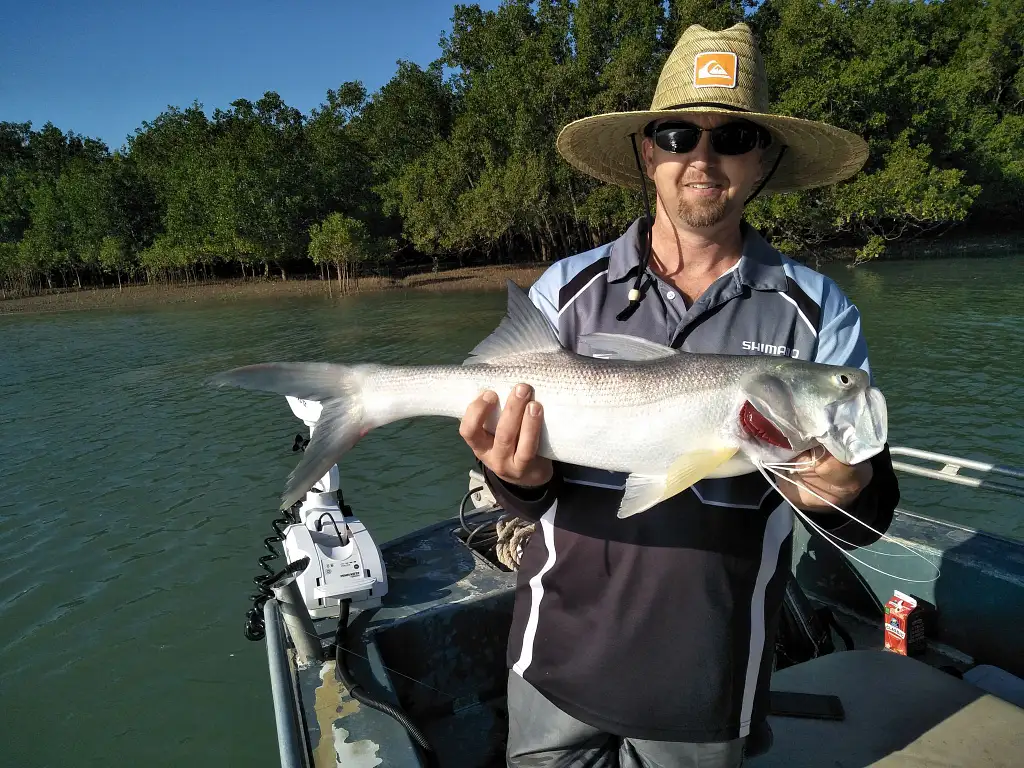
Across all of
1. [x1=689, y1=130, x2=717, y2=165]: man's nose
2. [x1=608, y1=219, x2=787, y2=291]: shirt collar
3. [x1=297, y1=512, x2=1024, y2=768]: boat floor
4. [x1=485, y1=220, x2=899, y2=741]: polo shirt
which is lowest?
[x1=297, y1=512, x2=1024, y2=768]: boat floor

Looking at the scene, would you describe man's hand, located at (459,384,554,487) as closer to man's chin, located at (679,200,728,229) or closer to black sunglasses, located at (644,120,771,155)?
man's chin, located at (679,200,728,229)

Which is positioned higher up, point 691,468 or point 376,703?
point 691,468

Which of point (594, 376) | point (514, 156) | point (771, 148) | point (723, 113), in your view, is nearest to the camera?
point (594, 376)

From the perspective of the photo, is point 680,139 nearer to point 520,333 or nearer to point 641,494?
point 520,333

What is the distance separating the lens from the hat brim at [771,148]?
8.73 feet

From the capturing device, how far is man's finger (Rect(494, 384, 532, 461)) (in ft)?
7.25

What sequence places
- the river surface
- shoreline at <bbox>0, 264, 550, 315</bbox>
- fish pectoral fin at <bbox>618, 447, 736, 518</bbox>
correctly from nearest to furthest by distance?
fish pectoral fin at <bbox>618, 447, 736, 518</bbox> → the river surface → shoreline at <bbox>0, 264, 550, 315</bbox>

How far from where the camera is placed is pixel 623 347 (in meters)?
2.32

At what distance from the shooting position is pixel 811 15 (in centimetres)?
3684

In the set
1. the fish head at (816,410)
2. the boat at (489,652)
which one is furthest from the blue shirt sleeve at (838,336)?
the boat at (489,652)

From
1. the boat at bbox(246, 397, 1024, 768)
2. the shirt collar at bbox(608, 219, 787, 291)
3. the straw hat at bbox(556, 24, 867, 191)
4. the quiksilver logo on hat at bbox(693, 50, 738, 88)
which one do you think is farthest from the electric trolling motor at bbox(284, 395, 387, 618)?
the quiksilver logo on hat at bbox(693, 50, 738, 88)

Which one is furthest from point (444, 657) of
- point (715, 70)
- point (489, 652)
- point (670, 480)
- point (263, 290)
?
point (263, 290)

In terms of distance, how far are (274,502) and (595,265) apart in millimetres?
8589

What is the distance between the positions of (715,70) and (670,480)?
1518 mm
